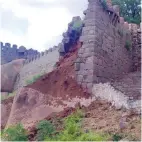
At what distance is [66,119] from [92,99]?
→ 133 centimetres

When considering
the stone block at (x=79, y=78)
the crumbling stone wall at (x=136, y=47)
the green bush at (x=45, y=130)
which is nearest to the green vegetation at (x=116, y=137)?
the green bush at (x=45, y=130)

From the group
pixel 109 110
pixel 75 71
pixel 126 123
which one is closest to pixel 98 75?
pixel 75 71

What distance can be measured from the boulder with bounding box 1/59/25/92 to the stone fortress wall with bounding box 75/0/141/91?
8706mm

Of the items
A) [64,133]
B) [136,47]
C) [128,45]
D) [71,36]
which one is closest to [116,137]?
[64,133]

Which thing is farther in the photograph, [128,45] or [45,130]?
[128,45]

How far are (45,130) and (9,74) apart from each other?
13.0 m

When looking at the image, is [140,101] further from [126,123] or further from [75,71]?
[75,71]

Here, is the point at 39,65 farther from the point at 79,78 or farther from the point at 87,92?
the point at 87,92

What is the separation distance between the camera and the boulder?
22.7 m

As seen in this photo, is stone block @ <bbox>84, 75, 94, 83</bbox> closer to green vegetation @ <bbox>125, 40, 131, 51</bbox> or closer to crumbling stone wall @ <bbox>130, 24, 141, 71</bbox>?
green vegetation @ <bbox>125, 40, 131, 51</bbox>

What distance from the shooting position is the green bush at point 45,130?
35.4 feet

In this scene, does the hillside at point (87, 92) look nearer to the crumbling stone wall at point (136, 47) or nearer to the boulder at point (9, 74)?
the crumbling stone wall at point (136, 47)

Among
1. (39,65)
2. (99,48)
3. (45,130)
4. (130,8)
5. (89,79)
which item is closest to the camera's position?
(45,130)

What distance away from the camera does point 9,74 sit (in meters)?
23.7
